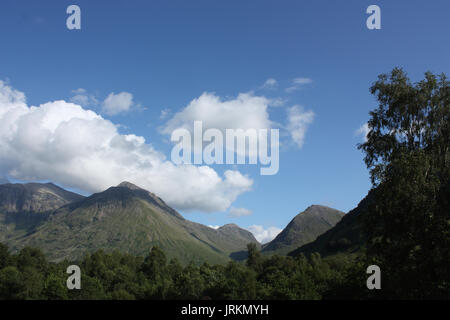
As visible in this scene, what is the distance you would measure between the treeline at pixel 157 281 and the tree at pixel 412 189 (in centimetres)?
1997

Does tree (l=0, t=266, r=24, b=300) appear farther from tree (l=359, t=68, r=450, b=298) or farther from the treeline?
tree (l=359, t=68, r=450, b=298)

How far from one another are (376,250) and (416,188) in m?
9.12

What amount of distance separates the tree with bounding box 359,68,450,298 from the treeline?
65.5ft

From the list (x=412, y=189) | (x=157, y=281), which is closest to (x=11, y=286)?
(x=157, y=281)

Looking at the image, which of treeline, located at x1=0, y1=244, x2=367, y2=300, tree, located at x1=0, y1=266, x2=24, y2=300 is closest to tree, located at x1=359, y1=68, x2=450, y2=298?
treeline, located at x1=0, y1=244, x2=367, y2=300

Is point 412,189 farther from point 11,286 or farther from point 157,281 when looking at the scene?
point 157,281

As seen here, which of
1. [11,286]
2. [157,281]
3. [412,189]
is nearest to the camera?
[412,189]

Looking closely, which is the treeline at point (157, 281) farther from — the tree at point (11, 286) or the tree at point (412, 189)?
the tree at point (412, 189)

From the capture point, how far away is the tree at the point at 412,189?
35.6 meters

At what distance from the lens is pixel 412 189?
35781 millimetres

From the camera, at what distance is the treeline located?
8350 centimetres

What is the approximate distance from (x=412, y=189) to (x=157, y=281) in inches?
4954

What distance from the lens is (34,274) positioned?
113m
